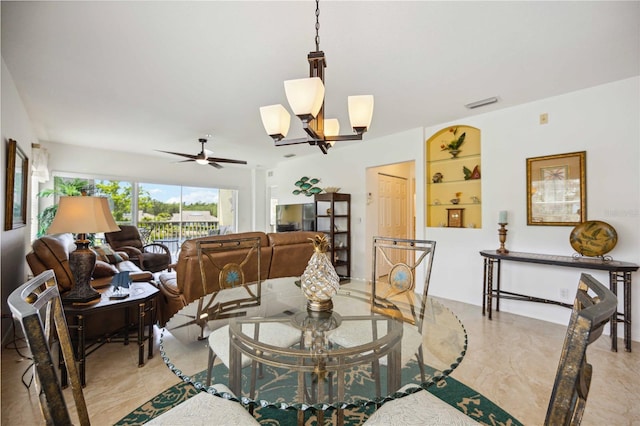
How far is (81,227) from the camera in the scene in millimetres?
2092

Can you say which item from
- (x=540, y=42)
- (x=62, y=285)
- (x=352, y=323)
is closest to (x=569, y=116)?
(x=540, y=42)

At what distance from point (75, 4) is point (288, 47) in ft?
4.50

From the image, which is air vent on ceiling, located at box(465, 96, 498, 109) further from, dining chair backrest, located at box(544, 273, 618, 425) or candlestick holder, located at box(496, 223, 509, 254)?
dining chair backrest, located at box(544, 273, 618, 425)

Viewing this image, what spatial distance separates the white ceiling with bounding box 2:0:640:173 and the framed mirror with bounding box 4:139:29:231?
0.72m

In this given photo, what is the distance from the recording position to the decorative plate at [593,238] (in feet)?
9.11

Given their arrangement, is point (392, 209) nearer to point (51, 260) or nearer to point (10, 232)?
point (51, 260)

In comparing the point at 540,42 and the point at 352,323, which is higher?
the point at 540,42

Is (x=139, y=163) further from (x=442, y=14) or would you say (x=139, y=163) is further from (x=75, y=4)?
(x=442, y=14)

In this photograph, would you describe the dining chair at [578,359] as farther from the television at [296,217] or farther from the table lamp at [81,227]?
the television at [296,217]

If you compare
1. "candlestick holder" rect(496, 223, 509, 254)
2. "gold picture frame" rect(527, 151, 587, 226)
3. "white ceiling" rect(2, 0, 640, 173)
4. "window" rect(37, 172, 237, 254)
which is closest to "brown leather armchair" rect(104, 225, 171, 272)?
"window" rect(37, 172, 237, 254)

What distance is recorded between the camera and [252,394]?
1062 millimetres

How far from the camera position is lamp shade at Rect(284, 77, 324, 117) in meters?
1.54

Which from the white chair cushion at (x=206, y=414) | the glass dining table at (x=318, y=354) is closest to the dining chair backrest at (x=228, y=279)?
the glass dining table at (x=318, y=354)

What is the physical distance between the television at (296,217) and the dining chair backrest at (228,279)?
2.89m
